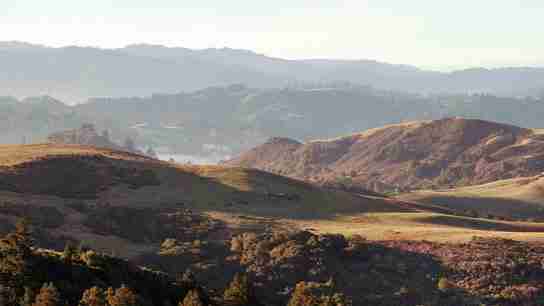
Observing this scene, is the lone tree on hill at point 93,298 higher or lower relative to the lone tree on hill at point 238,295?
higher

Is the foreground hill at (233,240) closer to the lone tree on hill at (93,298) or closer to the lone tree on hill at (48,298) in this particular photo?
the lone tree on hill at (93,298)

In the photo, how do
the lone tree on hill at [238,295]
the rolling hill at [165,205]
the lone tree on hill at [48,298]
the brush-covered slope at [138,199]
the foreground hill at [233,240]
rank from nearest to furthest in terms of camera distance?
1. the lone tree on hill at [48,298]
2. the lone tree on hill at [238,295]
3. the foreground hill at [233,240]
4. the brush-covered slope at [138,199]
5. the rolling hill at [165,205]

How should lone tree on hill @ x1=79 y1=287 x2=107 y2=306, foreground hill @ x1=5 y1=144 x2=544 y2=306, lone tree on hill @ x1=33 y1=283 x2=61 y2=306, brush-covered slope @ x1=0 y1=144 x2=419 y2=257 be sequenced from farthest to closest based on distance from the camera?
brush-covered slope @ x1=0 y1=144 x2=419 y2=257
foreground hill @ x1=5 y1=144 x2=544 y2=306
lone tree on hill @ x1=79 y1=287 x2=107 y2=306
lone tree on hill @ x1=33 y1=283 x2=61 y2=306

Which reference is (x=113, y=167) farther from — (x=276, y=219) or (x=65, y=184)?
(x=276, y=219)

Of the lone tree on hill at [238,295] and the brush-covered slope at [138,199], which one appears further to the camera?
the brush-covered slope at [138,199]

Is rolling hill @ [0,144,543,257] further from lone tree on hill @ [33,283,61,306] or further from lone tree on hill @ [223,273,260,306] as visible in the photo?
Result: lone tree on hill @ [33,283,61,306]

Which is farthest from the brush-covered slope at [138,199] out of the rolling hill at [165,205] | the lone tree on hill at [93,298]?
the lone tree on hill at [93,298]

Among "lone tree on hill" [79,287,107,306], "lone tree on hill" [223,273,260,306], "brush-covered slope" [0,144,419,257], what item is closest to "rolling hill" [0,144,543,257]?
"brush-covered slope" [0,144,419,257]

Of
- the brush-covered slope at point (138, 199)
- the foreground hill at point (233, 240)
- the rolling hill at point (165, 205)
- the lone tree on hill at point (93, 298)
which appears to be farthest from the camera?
the rolling hill at point (165, 205)

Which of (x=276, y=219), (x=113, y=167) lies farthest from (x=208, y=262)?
(x=113, y=167)

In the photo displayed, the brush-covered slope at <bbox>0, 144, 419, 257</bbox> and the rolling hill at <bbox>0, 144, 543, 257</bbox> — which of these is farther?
the rolling hill at <bbox>0, 144, 543, 257</bbox>

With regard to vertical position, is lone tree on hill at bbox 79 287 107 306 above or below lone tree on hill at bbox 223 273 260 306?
above

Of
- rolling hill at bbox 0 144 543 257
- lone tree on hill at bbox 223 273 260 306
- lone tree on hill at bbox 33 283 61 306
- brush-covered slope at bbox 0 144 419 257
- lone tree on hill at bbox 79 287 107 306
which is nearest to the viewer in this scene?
lone tree on hill at bbox 33 283 61 306

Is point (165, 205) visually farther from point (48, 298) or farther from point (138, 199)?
point (48, 298)
